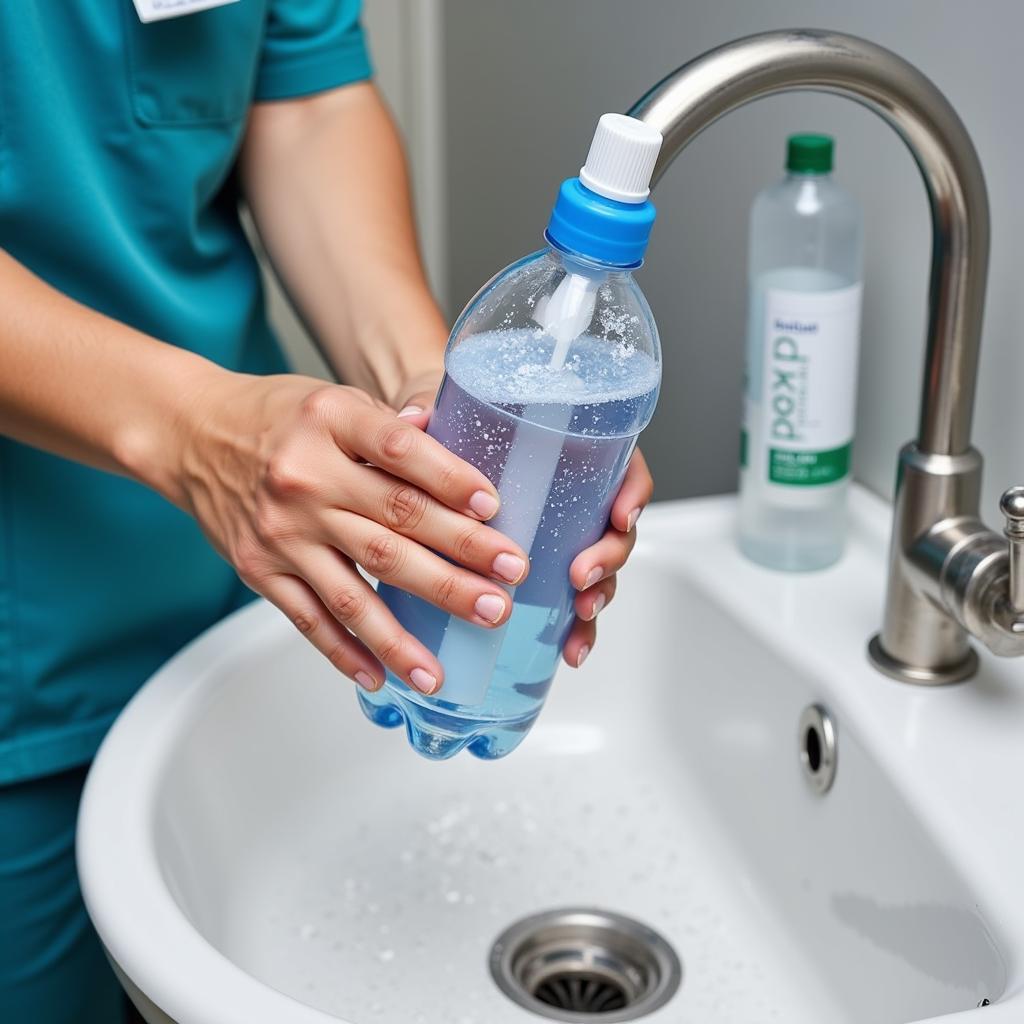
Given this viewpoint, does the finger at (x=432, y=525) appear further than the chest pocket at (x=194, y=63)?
No

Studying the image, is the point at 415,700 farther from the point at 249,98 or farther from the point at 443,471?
the point at 249,98

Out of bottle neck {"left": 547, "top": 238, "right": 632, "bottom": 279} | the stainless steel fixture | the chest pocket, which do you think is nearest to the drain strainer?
the stainless steel fixture

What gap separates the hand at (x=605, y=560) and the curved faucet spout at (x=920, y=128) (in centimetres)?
13

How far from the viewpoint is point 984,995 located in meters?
0.56

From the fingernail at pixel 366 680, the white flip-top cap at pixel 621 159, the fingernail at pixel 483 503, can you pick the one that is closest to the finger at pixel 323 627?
the fingernail at pixel 366 680

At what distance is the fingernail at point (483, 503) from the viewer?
1.67 ft

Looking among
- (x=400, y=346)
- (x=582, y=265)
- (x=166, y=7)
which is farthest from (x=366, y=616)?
(x=166, y=7)

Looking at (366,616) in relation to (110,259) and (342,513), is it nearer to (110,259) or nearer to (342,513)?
(342,513)

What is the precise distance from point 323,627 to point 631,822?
0.99 ft

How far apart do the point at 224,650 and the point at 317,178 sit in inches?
11.6

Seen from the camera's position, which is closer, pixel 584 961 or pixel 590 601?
pixel 590 601

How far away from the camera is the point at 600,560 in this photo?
0.55 meters

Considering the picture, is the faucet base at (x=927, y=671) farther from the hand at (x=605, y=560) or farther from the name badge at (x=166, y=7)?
the name badge at (x=166, y=7)

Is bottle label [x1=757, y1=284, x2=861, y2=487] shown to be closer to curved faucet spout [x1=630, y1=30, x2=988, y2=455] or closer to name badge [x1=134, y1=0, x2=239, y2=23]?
curved faucet spout [x1=630, y1=30, x2=988, y2=455]
